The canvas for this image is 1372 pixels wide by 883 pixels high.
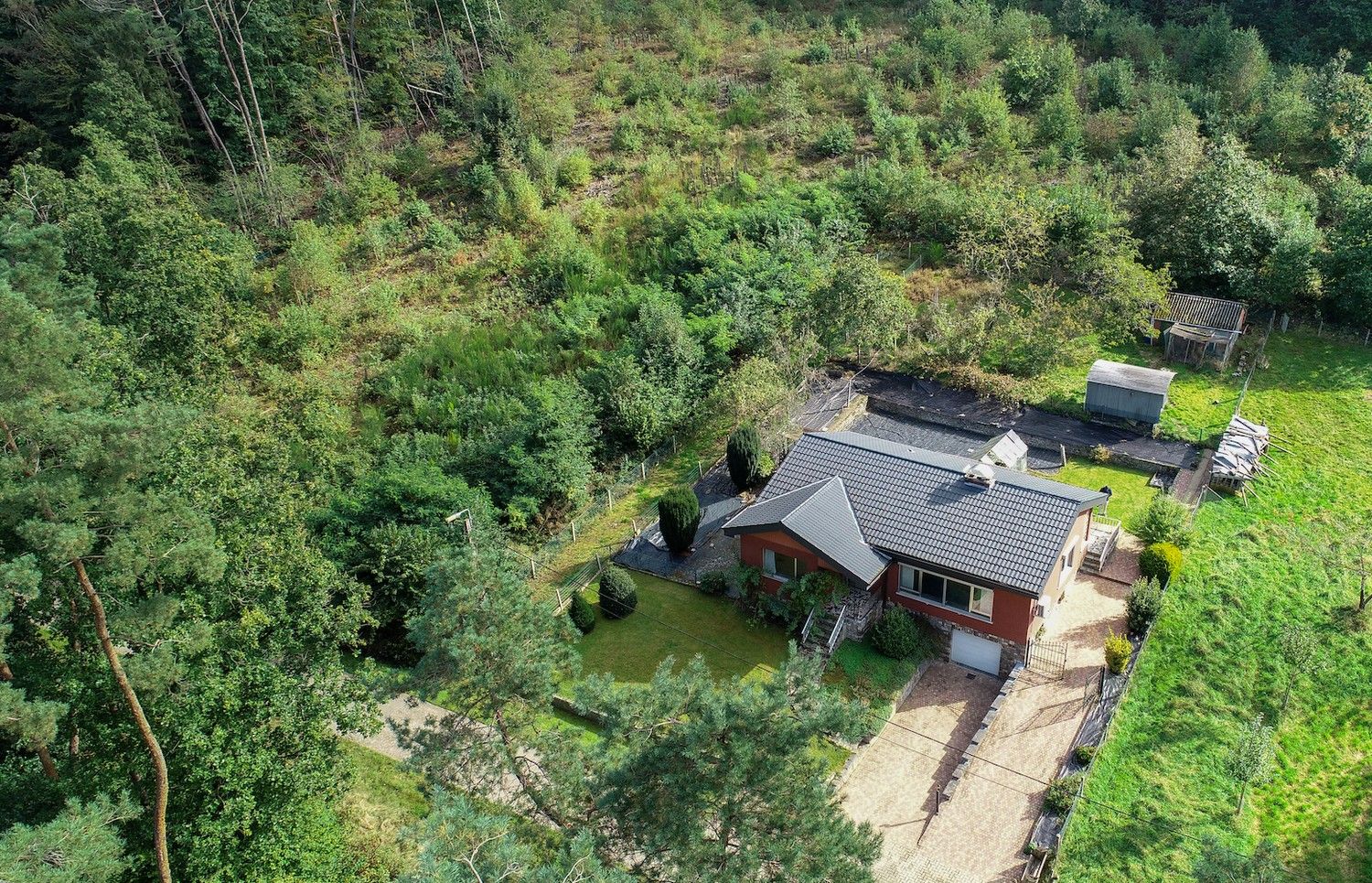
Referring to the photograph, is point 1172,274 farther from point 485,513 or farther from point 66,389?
point 66,389

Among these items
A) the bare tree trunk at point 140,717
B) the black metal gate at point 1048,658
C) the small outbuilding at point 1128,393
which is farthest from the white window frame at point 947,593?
the bare tree trunk at point 140,717

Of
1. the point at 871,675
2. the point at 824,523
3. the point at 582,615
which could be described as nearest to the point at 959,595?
the point at 871,675

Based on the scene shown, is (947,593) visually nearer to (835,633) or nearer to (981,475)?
(835,633)

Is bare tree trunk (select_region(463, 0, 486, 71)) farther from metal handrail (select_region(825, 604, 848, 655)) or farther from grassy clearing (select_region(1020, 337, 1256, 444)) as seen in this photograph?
metal handrail (select_region(825, 604, 848, 655))

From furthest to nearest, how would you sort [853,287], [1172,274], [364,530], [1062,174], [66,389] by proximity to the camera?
[1062,174] < [1172,274] < [853,287] < [364,530] < [66,389]

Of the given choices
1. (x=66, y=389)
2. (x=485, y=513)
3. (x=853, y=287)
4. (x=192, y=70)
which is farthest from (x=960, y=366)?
(x=192, y=70)

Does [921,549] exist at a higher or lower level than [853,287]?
lower

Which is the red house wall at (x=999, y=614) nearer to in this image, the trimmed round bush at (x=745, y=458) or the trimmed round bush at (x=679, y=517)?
the trimmed round bush at (x=679, y=517)

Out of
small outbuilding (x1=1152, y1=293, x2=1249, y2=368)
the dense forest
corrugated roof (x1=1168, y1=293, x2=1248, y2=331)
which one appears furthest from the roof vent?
corrugated roof (x1=1168, y1=293, x2=1248, y2=331)
